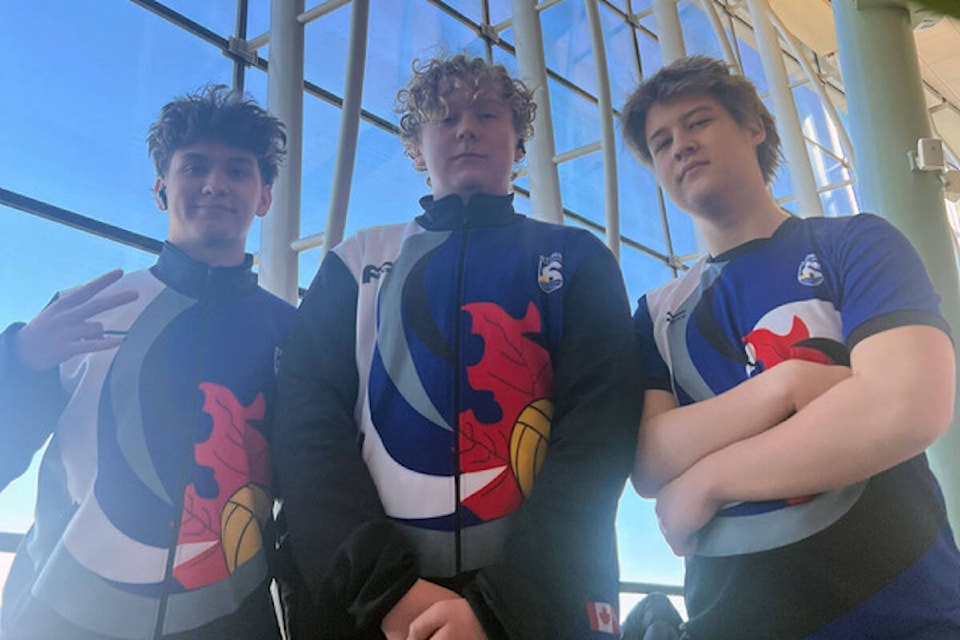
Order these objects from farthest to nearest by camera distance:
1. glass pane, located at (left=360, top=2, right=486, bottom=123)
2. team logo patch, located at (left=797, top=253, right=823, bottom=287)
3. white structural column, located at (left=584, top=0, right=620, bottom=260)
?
1. glass pane, located at (left=360, top=2, right=486, bottom=123)
2. white structural column, located at (left=584, top=0, right=620, bottom=260)
3. team logo patch, located at (left=797, top=253, right=823, bottom=287)

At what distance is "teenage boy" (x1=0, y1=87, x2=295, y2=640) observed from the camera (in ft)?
6.41

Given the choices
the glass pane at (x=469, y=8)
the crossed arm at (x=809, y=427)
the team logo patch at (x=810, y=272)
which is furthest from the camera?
the glass pane at (x=469, y=8)

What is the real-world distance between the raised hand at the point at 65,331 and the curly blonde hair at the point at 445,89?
3.05 feet

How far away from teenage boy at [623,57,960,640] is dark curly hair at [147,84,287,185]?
4.85ft

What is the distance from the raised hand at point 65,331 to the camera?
79.7 inches

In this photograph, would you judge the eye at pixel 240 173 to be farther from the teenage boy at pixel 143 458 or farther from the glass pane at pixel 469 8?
the glass pane at pixel 469 8

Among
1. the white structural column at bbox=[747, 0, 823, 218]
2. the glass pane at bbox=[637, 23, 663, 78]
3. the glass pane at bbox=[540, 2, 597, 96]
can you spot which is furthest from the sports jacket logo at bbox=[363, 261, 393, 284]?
the glass pane at bbox=[637, 23, 663, 78]

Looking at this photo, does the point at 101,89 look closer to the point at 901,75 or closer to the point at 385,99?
the point at 385,99

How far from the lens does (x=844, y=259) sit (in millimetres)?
1880

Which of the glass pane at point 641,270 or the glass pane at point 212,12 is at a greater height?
the glass pane at point 212,12

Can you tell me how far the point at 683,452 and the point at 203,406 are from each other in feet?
4.16

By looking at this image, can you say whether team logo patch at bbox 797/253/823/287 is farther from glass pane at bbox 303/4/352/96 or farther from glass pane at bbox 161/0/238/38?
glass pane at bbox 303/4/352/96

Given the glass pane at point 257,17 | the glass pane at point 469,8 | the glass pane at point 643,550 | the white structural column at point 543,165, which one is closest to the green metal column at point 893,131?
the white structural column at point 543,165

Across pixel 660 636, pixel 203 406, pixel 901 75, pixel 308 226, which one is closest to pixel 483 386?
pixel 203 406
